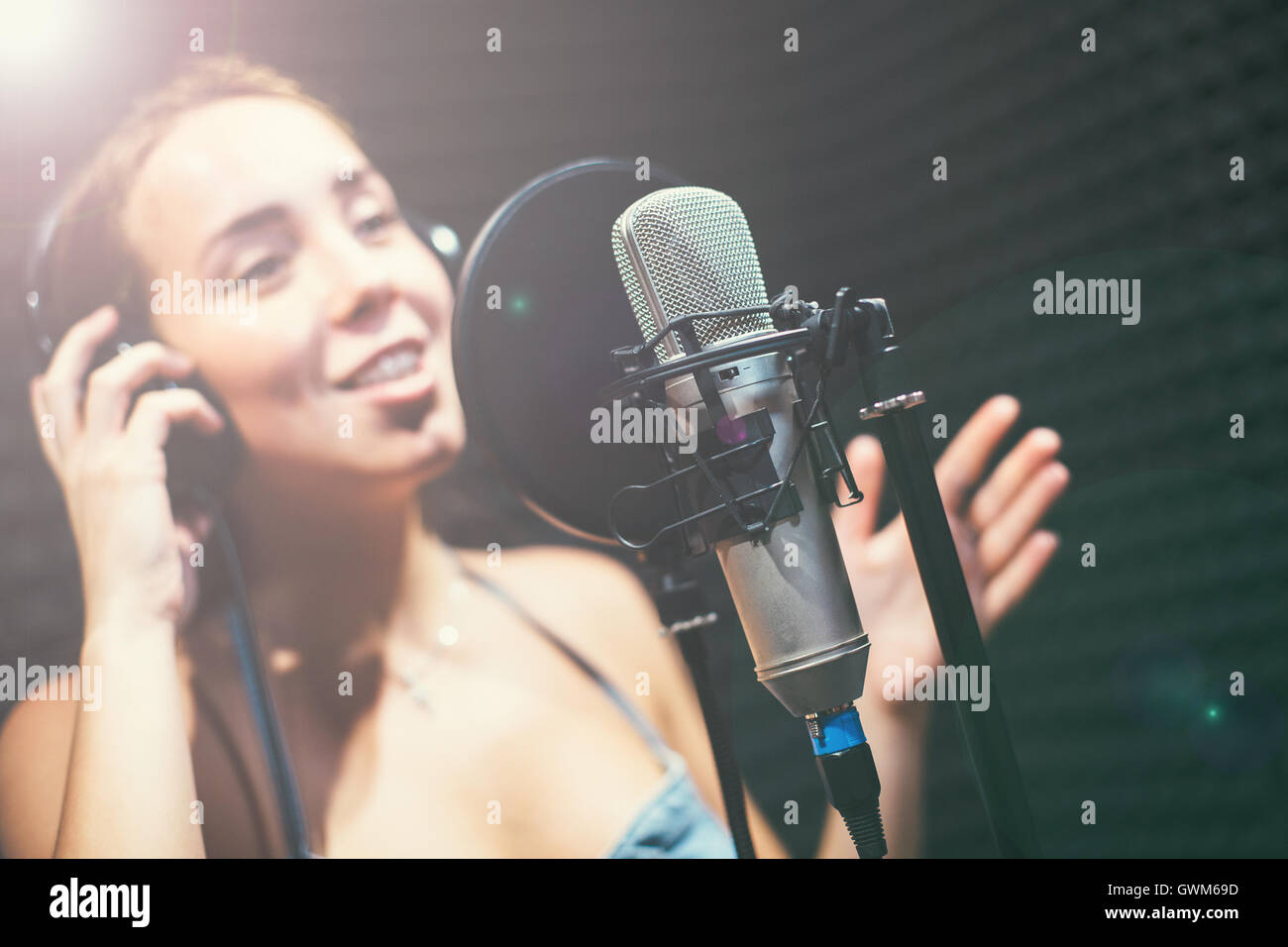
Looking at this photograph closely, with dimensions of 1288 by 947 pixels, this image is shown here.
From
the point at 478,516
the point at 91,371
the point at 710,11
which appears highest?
the point at 710,11

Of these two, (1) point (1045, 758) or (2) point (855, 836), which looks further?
(1) point (1045, 758)

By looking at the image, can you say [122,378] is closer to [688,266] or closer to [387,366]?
[387,366]

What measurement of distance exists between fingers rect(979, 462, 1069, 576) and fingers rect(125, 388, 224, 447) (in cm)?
104

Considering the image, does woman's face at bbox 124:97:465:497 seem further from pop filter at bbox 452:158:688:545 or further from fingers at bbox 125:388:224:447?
pop filter at bbox 452:158:688:545

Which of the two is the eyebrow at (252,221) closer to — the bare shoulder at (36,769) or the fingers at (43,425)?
the fingers at (43,425)

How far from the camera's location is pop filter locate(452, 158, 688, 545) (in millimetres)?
1121

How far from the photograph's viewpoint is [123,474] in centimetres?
128

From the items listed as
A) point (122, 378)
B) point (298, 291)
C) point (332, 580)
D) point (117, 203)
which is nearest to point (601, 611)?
point (332, 580)

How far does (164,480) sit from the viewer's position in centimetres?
129

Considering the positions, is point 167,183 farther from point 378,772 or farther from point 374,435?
point 378,772

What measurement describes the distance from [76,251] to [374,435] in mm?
482

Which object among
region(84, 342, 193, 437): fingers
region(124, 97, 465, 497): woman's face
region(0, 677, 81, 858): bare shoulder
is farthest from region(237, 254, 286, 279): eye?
region(0, 677, 81, 858): bare shoulder

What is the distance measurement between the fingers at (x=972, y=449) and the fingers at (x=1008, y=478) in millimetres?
21

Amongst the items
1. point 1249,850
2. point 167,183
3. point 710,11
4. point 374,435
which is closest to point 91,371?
point 167,183
